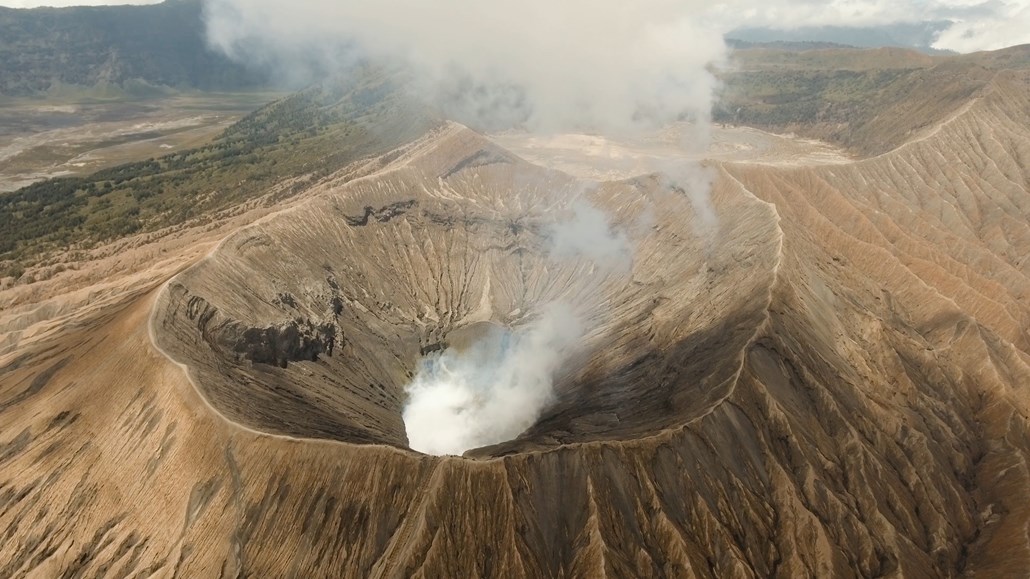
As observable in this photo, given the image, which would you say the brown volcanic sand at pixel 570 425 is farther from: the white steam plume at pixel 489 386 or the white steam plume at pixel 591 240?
the white steam plume at pixel 591 240

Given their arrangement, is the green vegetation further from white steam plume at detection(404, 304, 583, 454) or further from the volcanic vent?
white steam plume at detection(404, 304, 583, 454)

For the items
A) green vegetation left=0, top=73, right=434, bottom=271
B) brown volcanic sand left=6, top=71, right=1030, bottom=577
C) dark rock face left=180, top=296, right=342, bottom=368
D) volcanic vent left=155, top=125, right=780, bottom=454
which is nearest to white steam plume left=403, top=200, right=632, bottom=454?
volcanic vent left=155, top=125, right=780, bottom=454

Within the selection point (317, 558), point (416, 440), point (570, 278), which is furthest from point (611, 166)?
point (317, 558)

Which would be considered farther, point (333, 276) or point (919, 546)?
point (333, 276)

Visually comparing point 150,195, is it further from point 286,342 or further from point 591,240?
point 591,240

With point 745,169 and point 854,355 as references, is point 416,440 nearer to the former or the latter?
point 854,355

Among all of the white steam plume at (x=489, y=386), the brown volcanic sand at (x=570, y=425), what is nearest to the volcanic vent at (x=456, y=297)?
the brown volcanic sand at (x=570, y=425)

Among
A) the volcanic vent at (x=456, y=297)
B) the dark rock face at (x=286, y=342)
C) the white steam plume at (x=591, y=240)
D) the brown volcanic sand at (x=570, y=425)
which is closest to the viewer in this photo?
the brown volcanic sand at (x=570, y=425)

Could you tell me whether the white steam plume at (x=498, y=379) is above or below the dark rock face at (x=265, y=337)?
below
